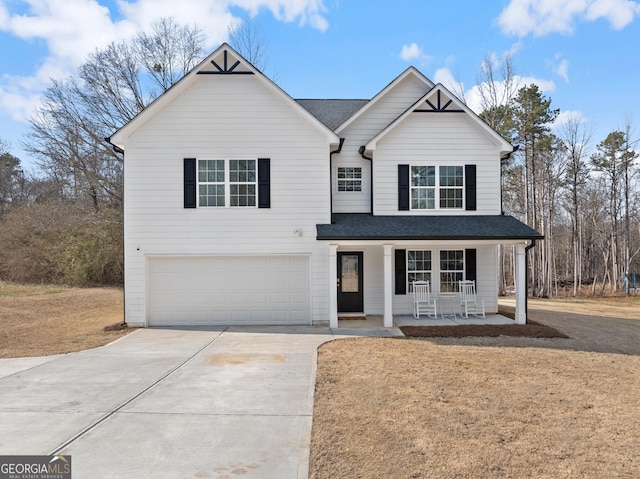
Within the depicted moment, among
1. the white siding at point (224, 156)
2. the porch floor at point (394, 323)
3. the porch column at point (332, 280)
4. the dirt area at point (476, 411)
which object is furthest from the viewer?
the white siding at point (224, 156)

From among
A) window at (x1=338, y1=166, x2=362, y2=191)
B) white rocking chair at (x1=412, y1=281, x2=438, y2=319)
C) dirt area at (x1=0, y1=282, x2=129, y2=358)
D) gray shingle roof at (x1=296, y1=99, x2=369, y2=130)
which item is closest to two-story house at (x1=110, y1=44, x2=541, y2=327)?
window at (x1=338, y1=166, x2=362, y2=191)

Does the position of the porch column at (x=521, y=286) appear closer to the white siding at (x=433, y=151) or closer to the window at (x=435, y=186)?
the white siding at (x=433, y=151)

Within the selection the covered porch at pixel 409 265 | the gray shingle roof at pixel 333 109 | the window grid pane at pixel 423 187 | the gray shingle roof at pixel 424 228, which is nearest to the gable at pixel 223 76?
the gray shingle roof at pixel 333 109

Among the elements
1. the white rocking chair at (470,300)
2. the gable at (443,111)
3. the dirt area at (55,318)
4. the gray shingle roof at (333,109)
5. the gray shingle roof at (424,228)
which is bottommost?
the dirt area at (55,318)

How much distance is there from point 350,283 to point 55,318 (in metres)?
10.2

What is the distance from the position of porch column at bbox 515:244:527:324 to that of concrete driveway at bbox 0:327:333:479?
6421 mm

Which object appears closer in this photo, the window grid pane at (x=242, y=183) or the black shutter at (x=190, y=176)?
the black shutter at (x=190, y=176)

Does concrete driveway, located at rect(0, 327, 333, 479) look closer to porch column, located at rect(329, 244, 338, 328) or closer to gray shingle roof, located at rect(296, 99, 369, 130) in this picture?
porch column, located at rect(329, 244, 338, 328)

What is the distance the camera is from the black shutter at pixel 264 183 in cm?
1204

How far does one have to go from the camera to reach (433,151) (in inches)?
507

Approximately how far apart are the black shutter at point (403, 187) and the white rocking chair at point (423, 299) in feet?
8.06

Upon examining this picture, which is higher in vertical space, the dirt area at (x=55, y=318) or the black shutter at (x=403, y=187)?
the black shutter at (x=403, y=187)

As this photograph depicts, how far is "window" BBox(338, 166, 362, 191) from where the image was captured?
13.3 m

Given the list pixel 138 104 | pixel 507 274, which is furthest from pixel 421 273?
pixel 507 274
